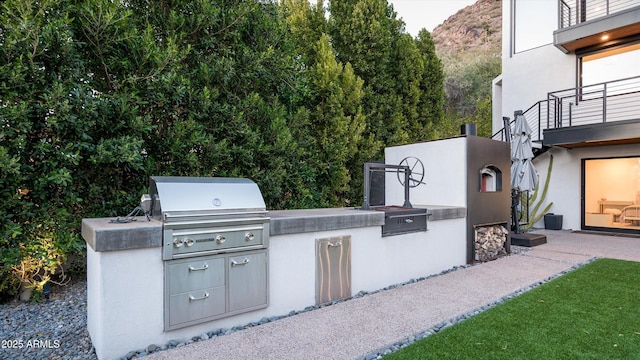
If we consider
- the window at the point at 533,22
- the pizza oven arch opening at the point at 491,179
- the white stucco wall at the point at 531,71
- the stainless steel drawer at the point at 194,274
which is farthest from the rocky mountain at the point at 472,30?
the stainless steel drawer at the point at 194,274

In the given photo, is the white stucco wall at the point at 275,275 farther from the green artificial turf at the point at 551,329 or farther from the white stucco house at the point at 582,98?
the white stucco house at the point at 582,98

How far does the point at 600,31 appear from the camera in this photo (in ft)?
30.7

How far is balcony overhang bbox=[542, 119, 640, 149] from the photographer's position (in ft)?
27.6

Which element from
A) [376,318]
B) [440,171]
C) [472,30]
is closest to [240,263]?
[376,318]

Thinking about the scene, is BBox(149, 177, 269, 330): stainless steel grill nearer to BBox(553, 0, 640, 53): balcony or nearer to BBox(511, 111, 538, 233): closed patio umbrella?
BBox(511, 111, 538, 233): closed patio umbrella

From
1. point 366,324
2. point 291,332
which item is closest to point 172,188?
point 291,332

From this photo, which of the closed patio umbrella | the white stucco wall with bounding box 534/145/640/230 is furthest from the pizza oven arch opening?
the white stucco wall with bounding box 534/145/640/230

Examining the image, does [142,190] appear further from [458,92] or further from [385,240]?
[458,92]

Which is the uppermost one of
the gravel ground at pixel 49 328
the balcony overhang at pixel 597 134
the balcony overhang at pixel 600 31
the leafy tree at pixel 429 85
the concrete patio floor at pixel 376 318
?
the balcony overhang at pixel 600 31

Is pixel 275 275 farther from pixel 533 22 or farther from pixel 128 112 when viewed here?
pixel 533 22

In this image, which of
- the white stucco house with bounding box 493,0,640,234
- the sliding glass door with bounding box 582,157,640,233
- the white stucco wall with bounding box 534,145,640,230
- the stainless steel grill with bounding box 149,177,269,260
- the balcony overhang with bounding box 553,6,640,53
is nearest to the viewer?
the stainless steel grill with bounding box 149,177,269,260

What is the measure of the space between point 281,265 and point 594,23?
34.8ft

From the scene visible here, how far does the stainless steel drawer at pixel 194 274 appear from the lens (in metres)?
3.03

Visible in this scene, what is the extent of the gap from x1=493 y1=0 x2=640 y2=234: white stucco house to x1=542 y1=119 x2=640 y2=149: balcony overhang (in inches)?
0.8
